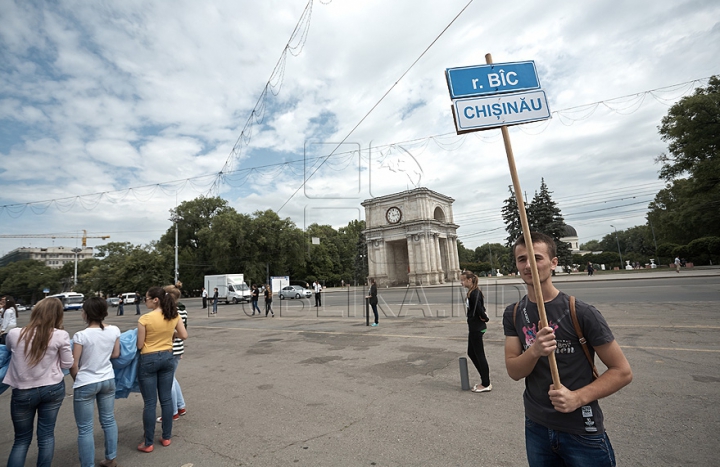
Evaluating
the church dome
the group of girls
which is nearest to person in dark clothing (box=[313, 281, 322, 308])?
the group of girls

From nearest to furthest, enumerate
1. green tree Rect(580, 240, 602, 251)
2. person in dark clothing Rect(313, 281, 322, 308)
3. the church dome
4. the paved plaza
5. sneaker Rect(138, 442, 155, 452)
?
the paved plaza → sneaker Rect(138, 442, 155, 452) → person in dark clothing Rect(313, 281, 322, 308) → the church dome → green tree Rect(580, 240, 602, 251)

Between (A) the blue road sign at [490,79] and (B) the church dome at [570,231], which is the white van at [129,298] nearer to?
(A) the blue road sign at [490,79]

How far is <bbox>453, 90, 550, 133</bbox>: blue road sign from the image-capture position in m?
2.78

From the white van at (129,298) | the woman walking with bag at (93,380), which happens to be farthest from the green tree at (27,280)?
the woman walking with bag at (93,380)

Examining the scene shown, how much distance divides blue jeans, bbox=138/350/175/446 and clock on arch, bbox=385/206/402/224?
5308 centimetres

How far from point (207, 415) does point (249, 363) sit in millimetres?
3446

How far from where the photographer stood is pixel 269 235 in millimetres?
55281

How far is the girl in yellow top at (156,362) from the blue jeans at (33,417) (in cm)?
84

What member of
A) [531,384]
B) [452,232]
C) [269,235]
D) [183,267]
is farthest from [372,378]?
[183,267]

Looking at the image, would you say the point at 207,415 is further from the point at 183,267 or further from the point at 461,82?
the point at 183,267

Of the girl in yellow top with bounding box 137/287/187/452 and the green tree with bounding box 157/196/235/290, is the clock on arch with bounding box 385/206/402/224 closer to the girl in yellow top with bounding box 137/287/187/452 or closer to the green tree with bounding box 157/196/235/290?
the green tree with bounding box 157/196/235/290

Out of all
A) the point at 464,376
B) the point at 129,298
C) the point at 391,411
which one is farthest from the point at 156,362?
the point at 129,298

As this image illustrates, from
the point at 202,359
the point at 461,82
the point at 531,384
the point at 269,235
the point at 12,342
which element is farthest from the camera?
the point at 269,235

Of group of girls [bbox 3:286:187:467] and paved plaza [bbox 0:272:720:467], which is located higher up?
group of girls [bbox 3:286:187:467]
